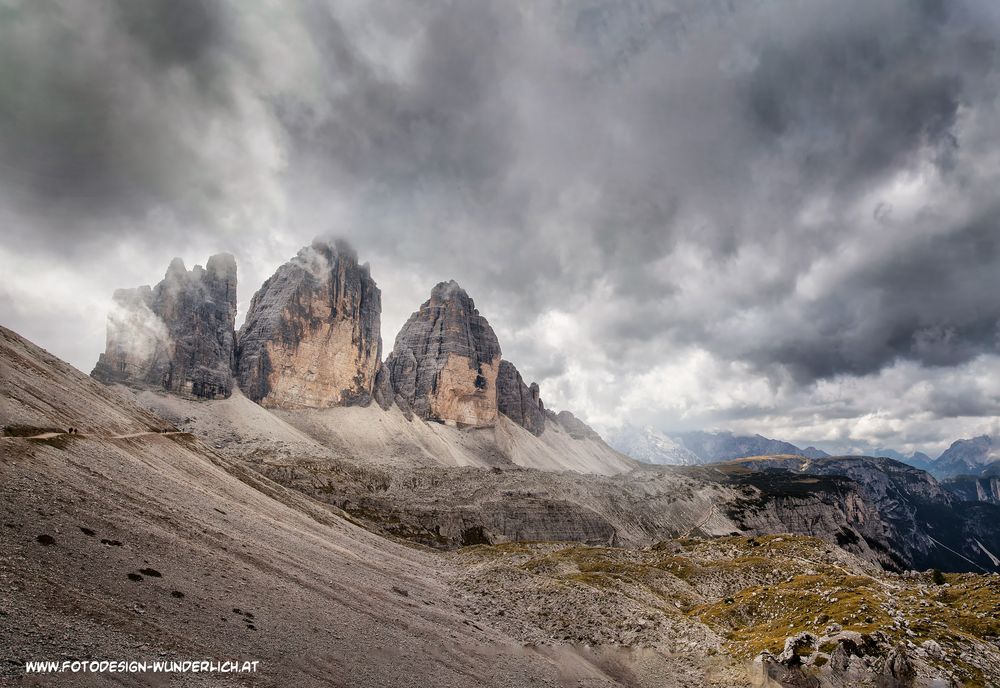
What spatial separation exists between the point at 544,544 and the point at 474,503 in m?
32.6

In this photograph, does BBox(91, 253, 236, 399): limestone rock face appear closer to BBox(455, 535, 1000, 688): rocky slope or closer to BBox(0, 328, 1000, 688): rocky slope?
BBox(0, 328, 1000, 688): rocky slope

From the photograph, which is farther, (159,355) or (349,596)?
(159,355)

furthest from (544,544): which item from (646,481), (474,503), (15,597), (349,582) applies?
(646,481)

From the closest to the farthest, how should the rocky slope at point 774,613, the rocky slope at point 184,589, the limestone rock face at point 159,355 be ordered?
1. the rocky slope at point 184,589
2. the rocky slope at point 774,613
3. the limestone rock face at point 159,355

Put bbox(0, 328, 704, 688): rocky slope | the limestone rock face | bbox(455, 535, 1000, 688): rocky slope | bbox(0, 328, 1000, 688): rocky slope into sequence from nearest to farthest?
bbox(0, 328, 704, 688): rocky slope, bbox(0, 328, 1000, 688): rocky slope, bbox(455, 535, 1000, 688): rocky slope, the limestone rock face

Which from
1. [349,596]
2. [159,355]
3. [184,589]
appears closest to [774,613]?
[349,596]

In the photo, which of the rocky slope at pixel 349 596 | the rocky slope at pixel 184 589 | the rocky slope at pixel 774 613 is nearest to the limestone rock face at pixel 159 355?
the rocky slope at pixel 349 596

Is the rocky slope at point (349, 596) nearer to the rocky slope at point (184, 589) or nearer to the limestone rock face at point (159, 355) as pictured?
the rocky slope at point (184, 589)

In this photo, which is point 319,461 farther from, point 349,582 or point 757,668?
point 757,668

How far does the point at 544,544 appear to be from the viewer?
8931 cm

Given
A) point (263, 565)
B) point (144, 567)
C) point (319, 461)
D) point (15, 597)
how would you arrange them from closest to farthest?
point (15, 597) < point (144, 567) < point (263, 565) < point (319, 461)

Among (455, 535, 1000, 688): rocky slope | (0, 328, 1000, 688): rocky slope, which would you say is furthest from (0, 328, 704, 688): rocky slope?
(455, 535, 1000, 688): rocky slope

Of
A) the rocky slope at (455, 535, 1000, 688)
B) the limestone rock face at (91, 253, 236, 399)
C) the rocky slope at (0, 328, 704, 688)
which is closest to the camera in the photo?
the rocky slope at (0, 328, 704, 688)

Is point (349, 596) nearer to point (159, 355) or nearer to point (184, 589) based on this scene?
point (184, 589)
